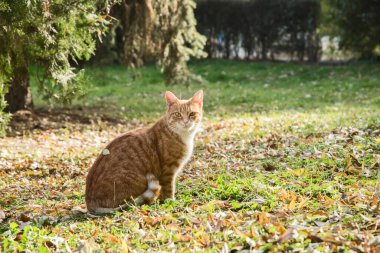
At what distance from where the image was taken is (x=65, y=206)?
603cm

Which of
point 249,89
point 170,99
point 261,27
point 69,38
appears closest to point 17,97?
point 69,38

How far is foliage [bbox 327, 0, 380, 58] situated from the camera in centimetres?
2089

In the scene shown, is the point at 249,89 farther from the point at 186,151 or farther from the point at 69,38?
the point at 186,151

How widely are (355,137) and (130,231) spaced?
4.53 metres

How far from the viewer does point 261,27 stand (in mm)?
24234

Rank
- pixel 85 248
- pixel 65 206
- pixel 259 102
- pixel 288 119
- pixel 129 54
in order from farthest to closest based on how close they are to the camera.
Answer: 1. pixel 259 102
2. pixel 129 54
3. pixel 288 119
4. pixel 65 206
5. pixel 85 248

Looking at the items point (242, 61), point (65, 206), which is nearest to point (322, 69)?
point (242, 61)

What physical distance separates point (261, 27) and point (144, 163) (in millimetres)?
19528

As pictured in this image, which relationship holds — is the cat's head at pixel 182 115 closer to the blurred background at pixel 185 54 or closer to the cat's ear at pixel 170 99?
the cat's ear at pixel 170 99

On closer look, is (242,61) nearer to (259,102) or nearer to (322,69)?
(322,69)

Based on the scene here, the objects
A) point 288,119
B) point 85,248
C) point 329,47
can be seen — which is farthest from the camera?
point 329,47

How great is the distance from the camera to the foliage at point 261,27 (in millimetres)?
23734

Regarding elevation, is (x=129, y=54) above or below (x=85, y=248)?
above

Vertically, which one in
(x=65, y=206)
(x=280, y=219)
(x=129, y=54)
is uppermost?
(x=129, y=54)
